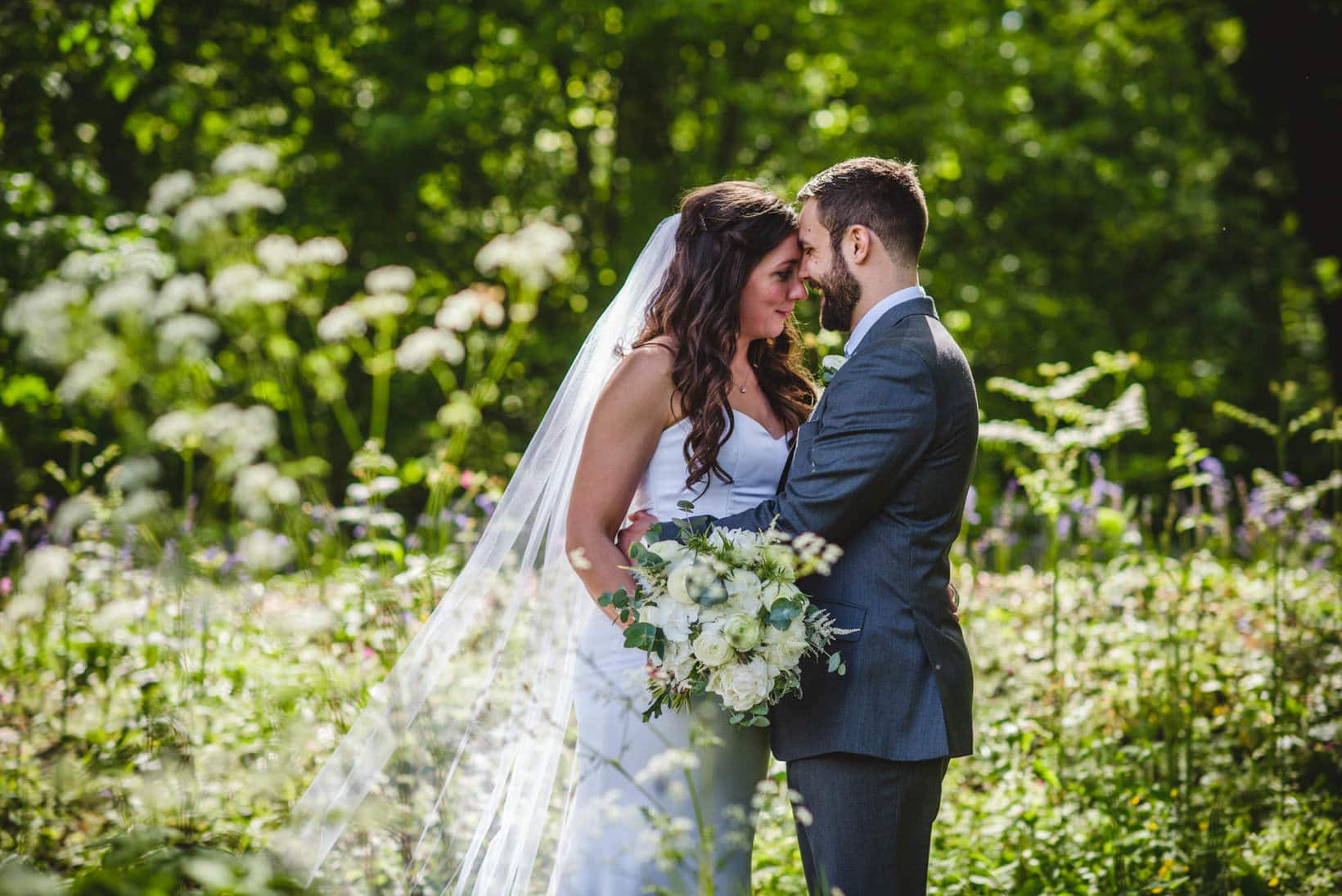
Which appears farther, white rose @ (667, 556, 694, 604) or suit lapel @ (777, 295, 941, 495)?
suit lapel @ (777, 295, 941, 495)

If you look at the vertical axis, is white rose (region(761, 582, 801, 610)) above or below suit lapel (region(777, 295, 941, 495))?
below

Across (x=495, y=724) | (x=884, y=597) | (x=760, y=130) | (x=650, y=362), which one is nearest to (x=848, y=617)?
(x=884, y=597)

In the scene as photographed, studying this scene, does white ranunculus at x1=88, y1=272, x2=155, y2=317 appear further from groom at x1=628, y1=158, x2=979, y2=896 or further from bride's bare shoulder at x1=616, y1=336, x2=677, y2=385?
groom at x1=628, y1=158, x2=979, y2=896

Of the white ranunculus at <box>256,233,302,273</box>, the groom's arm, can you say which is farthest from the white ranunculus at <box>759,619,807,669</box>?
the white ranunculus at <box>256,233,302,273</box>

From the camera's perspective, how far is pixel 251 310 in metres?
4.11

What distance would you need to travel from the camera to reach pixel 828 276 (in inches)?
104

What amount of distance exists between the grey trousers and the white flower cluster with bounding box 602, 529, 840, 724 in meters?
0.25

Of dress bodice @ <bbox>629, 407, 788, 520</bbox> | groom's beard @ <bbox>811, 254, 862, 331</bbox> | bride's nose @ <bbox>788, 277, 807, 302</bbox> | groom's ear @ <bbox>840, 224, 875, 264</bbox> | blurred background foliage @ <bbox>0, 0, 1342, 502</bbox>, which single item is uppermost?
blurred background foliage @ <bbox>0, 0, 1342, 502</bbox>

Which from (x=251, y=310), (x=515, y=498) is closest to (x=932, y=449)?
(x=515, y=498)

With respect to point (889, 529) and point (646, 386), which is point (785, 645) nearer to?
point (889, 529)

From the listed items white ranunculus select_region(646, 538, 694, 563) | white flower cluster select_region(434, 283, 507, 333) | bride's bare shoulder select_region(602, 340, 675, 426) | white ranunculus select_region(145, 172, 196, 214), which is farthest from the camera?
white flower cluster select_region(434, 283, 507, 333)

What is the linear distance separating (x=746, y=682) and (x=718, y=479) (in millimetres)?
790

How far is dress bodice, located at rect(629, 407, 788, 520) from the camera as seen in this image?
2.87 m

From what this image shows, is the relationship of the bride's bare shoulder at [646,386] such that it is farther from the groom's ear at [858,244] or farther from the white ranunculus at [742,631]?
the white ranunculus at [742,631]
